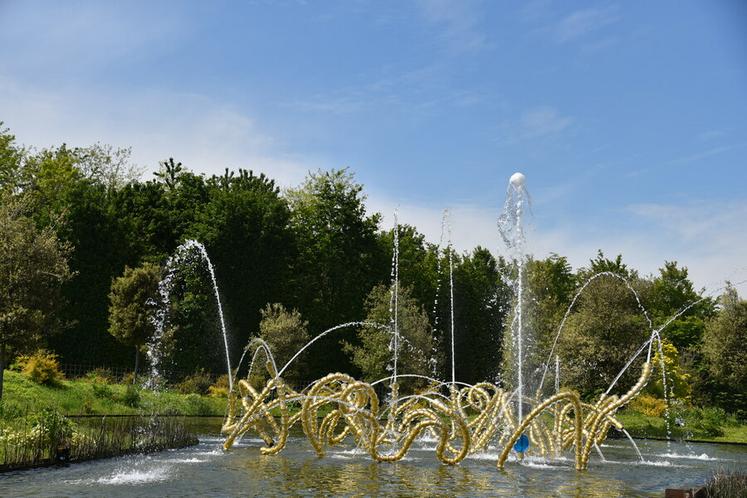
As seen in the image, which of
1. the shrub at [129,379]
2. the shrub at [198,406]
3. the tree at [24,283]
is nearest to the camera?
the tree at [24,283]

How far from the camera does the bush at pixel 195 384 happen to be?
44.8 meters

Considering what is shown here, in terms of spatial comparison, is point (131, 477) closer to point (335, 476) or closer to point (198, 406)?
point (335, 476)

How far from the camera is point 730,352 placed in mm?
46188

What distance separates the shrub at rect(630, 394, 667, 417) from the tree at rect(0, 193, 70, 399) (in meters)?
32.3

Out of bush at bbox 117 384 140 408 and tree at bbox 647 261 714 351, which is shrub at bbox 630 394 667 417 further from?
bush at bbox 117 384 140 408

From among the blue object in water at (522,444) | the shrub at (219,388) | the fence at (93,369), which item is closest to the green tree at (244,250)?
the fence at (93,369)

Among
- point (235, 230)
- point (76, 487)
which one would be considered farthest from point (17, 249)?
point (235, 230)

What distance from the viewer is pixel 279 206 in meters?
60.3

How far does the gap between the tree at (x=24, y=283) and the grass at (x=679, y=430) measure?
29.1m

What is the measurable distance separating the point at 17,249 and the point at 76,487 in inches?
700

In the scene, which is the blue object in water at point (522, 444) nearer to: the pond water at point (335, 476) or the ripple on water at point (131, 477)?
the pond water at point (335, 476)

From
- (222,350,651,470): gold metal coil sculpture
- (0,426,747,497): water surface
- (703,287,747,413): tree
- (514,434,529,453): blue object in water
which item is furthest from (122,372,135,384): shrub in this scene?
(703,287,747,413): tree

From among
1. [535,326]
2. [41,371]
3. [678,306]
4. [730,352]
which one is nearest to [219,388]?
[41,371]

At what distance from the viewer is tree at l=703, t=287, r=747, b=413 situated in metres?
45.5
